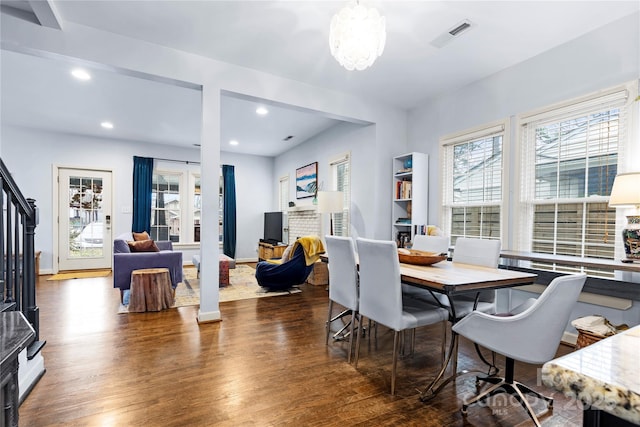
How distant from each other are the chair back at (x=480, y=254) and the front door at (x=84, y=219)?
6.65 m

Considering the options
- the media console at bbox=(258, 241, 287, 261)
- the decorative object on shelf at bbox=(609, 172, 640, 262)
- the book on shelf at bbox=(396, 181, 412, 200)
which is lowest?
the media console at bbox=(258, 241, 287, 261)

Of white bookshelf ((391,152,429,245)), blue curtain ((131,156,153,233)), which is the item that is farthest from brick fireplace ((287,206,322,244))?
blue curtain ((131,156,153,233))

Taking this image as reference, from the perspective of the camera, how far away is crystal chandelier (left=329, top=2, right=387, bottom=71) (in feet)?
6.66

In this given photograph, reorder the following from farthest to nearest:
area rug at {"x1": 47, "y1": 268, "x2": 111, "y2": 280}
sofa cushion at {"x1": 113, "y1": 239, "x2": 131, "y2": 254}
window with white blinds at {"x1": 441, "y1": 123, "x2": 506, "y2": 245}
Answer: area rug at {"x1": 47, "y1": 268, "x2": 111, "y2": 280} < sofa cushion at {"x1": 113, "y1": 239, "x2": 131, "y2": 254} < window with white blinds at {"x1": 441, "y1": 123, "x2": 506, "y2": 245}

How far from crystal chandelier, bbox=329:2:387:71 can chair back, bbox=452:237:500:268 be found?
175 cm

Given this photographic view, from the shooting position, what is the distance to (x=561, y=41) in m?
2.86

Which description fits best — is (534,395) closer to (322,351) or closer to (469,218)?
(322,351)

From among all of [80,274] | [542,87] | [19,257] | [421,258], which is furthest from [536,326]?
[80,274]

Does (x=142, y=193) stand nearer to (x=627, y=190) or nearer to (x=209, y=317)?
(x=209, y=317)

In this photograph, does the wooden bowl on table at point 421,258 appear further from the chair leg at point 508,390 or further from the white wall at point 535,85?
the white wall at point 535,85

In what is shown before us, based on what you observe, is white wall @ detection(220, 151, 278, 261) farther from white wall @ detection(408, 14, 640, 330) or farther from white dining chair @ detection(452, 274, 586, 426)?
white dining chair @ detection(452, 274, 586, 426)

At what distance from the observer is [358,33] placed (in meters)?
2.05

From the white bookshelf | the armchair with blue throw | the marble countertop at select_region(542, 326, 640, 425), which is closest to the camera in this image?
the marble countertop at select_region(542, 326, 640, 425)

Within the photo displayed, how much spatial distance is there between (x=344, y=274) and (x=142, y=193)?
5.79 metres
